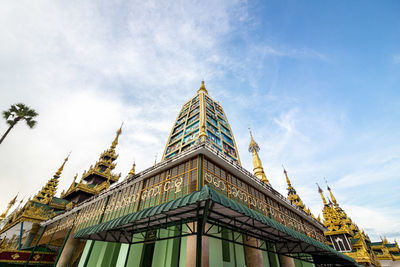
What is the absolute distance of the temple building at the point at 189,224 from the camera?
407 inches

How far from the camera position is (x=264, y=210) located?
18828 mm

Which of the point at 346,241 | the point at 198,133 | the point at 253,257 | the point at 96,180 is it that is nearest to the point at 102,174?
the point at 96,180

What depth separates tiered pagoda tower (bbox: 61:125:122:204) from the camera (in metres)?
41.3

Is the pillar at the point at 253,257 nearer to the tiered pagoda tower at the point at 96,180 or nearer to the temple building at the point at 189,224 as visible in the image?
the temple building at the point at 189,224

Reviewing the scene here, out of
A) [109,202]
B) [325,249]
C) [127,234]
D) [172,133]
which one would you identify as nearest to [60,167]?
[172,133]

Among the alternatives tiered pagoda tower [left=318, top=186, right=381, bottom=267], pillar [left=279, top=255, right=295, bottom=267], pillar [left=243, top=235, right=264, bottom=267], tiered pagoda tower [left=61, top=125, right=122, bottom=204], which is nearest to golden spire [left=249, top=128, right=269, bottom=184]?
tiered pagoda tower [left=318, top=186, right=381, bottom=267]

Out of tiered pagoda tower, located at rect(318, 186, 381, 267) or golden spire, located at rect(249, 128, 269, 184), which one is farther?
golden spire, located at rect(249, 128, 269, 184)

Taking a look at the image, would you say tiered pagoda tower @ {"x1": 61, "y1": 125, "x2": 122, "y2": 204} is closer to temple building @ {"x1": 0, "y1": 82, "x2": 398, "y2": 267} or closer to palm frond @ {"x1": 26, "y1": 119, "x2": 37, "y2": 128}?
temple building @ {"x1": 0, "y1": 82, "x2": 398, "y2": 267}

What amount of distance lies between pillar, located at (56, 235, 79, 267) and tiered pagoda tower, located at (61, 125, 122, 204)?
67.3 feet

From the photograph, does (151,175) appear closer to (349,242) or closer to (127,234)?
(127,234)

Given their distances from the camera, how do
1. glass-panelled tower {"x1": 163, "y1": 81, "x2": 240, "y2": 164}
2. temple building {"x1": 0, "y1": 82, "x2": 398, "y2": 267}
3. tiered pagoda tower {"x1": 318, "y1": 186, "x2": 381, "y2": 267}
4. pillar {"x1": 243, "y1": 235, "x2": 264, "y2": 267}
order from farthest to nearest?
glass-panelled tower {"x1": 163, "y1": 81, "x2": 240, "y2": 164}, tiered pagoda tower {"x1": 318, "y1": 186, "x2": 381, "y2": 267}, pillar {"x1": 243, "y1": 235, "x2": 264, "y2": 267}, temple building {"x1": 0, "y1": 82, "x2": 398, "y2": 267}

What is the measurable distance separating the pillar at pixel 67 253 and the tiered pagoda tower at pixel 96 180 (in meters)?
20.5

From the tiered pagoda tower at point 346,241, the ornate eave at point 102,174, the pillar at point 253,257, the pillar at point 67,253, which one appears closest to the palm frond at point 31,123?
the pillar at point 67,253

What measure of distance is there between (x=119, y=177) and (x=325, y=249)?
4650 centimetres
